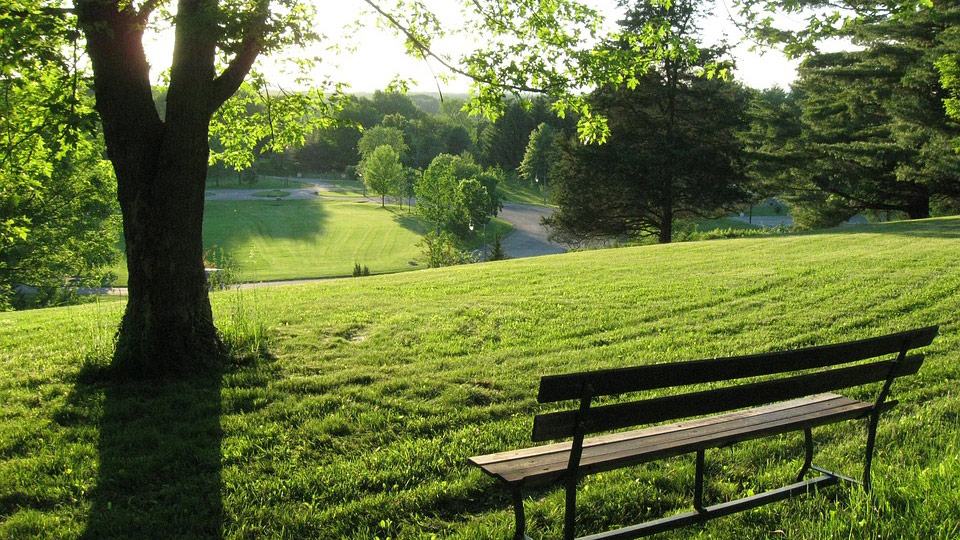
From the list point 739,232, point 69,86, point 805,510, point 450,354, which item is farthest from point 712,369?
point 739,232

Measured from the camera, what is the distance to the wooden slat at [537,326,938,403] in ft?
10.1

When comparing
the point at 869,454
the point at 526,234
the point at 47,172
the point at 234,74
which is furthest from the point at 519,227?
the point at 869,454

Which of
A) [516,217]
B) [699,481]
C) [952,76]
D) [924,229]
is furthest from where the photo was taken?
[516,217]

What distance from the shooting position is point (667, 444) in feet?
12.3

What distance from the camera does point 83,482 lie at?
454cm

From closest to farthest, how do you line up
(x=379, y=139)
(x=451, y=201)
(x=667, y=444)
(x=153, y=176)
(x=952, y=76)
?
(x=667, y=444)
(x=153, y=176)
(x=952, y=76)
(x=451, y=201)
(x=379, y=139)

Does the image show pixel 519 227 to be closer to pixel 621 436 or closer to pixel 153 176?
pixel 153 176

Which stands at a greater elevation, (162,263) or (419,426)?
(162,263)

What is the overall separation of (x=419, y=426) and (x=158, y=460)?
1.97 m

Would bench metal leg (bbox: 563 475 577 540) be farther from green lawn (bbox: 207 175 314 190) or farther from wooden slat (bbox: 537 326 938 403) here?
green lawn (bbox: 207 175 314 190)

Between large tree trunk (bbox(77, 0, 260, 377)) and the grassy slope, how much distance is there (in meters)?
0.57

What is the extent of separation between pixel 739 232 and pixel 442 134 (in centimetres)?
9120

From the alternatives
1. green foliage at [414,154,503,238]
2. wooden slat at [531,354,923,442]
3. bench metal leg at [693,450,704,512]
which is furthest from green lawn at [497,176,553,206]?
bench metal leg at [693,450,704,512]

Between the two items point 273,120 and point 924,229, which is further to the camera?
point 924,229
